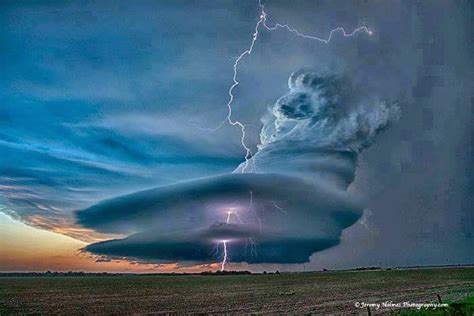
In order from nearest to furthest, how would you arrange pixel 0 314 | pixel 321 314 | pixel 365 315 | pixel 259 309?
pixel 365 315
pixel 321 314
pixel 259 309
pixel 0 314

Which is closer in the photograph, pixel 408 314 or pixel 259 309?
pixel 408 314

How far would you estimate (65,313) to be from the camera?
33.2m

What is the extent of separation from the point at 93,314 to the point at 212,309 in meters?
8.12

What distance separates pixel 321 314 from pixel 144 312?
12.5 m

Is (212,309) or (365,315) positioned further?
(212,309)

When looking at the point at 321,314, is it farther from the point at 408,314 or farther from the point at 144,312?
the point at 144,312

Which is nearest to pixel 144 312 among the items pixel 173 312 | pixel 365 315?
pixel 173 312

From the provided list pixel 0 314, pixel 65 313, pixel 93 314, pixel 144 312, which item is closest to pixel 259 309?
pixel 144 312

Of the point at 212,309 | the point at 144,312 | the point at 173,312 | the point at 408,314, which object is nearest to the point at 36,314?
the point at 144,312

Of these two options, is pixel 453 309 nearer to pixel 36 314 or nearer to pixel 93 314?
pixel 93 314

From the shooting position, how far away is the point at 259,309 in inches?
1228

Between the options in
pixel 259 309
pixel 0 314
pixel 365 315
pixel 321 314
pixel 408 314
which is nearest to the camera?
pixel 408 314

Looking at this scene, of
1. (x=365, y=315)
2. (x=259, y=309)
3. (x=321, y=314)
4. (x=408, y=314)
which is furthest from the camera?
(x=259, y=309)

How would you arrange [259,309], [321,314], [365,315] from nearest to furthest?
[365,315], [321,314], [259,309]
